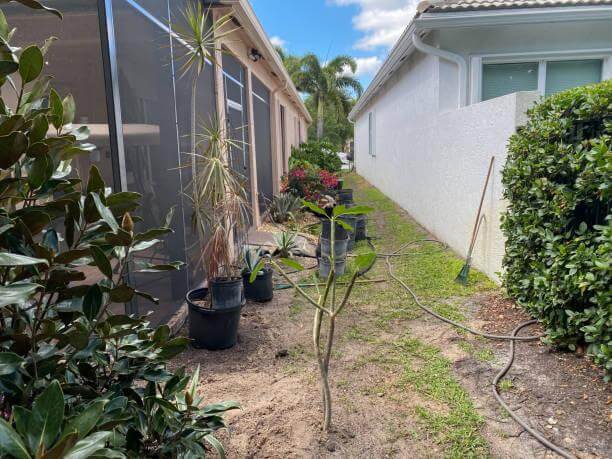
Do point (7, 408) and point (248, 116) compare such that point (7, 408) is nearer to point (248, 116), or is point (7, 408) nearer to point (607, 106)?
point (607, 106)

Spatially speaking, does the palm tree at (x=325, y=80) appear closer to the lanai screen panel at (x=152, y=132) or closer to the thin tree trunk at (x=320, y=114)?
the thin tree trunk at (x=320, y=114)

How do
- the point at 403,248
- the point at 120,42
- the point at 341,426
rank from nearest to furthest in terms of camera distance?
the point at 341,426
the point at 120,42
the point at 403,248

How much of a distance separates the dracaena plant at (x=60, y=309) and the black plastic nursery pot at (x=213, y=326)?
1.90 metres

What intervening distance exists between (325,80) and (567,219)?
29936 millimetres

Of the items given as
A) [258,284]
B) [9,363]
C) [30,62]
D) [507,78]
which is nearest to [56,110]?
[30,62]

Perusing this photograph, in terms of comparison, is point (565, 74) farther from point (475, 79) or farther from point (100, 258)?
point (100, 258)

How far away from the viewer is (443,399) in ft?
9.98

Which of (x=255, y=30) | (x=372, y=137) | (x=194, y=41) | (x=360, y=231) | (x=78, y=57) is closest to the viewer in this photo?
(x=78, y=57)

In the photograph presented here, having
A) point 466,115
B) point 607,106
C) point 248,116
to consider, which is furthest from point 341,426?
point 248,116

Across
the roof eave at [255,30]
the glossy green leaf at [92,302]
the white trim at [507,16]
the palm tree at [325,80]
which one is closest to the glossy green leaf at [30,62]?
the glossy green leaf at [92,302]

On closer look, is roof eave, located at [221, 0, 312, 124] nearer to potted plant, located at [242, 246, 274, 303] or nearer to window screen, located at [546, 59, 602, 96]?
potted plant, located at [242, 246, 274, 303]

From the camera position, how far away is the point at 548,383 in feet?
10.5

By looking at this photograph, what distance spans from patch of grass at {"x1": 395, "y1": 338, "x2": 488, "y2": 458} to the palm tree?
28824 mm

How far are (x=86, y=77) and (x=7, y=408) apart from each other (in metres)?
2.04
